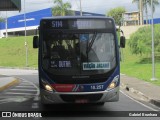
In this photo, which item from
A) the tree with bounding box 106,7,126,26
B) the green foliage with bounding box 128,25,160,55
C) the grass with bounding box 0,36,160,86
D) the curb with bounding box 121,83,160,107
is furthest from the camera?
the tree with bounding box 106,7,126,26

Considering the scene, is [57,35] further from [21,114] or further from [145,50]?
[145,50]

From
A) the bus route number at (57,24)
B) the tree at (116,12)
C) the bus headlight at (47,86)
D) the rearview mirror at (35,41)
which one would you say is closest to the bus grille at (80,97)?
the bus headlight at (47,86)

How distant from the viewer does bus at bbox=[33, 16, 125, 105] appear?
12703 millimetres

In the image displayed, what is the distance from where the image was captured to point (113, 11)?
126m

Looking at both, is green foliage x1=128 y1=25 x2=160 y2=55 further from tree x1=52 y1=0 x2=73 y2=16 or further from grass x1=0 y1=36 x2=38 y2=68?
tree x1=52 y1=0 x2=73 y2=16

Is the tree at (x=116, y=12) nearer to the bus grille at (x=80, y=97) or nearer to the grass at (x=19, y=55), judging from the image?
the grass at (x=19, y=55)

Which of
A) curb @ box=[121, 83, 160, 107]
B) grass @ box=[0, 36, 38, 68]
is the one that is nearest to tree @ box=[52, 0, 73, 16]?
grass @ box=[0, 36, 38, 68]

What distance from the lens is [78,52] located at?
516 inches

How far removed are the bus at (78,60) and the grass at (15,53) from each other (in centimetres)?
5554

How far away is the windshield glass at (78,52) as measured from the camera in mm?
12970

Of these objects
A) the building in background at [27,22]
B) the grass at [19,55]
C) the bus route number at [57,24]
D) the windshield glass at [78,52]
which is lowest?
the grass at [19,55]

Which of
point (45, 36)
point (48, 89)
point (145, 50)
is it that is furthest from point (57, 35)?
point (145, 50)

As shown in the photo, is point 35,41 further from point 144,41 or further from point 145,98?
point 144,41

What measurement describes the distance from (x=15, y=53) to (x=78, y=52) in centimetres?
7101
